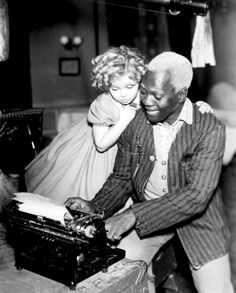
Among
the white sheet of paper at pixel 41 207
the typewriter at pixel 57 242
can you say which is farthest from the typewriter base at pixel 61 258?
the white sheet of paper at pixel 41 207

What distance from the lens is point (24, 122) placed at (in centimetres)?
311

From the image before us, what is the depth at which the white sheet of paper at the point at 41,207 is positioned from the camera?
5.98ft

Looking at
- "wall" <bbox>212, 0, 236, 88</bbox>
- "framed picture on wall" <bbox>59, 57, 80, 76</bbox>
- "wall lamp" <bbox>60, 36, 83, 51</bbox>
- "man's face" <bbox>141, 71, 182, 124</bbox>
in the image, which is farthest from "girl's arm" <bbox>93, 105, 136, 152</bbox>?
"wall" <bbox>212, 0, 236, 88</bbox>

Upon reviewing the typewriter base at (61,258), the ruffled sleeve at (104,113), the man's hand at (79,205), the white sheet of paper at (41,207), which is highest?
the ruffled sleeve at (104,113)

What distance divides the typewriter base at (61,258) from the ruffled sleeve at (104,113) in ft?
3.28

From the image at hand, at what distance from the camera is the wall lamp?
782cm

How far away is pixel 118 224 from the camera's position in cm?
217

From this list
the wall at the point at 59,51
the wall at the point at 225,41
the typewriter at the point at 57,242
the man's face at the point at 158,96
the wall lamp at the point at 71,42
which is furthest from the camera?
the wall at the point at 225,41

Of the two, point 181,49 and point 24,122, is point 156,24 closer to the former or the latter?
point 181,49

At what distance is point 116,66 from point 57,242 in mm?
1327

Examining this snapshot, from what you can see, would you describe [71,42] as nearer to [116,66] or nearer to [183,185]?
[116,66]

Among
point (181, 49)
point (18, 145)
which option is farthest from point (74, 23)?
point (18, 145)

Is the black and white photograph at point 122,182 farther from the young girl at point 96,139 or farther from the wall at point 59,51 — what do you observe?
the wall at point 59,51

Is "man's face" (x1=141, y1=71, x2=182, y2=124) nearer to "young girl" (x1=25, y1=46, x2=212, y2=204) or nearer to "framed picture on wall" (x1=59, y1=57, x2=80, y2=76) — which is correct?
"young girl" (x1=25, y1=46, x2=212, y2=204)
